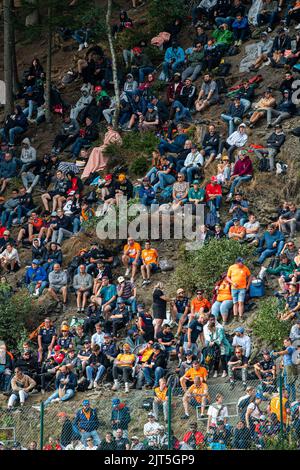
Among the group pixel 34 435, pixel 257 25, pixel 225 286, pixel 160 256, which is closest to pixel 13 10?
pixel 257 25

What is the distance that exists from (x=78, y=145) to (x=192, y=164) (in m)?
5.73

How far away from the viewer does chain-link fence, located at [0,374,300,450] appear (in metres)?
29.6

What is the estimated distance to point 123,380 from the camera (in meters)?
34.3

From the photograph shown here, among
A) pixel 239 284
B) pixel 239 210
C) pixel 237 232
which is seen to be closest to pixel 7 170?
pixel 239 210

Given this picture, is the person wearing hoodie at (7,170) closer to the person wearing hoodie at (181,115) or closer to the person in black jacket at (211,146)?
the person wearing hoodie at (181,115)

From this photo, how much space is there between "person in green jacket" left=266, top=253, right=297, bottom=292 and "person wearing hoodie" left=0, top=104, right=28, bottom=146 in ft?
44.3

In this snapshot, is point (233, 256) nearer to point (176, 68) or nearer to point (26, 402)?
point (26, 402)

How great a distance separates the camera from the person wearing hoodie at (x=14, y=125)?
4672cm

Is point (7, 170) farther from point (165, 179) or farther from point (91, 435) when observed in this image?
point (91, 435)

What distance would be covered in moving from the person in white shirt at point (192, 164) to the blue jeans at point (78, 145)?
530 centimetres

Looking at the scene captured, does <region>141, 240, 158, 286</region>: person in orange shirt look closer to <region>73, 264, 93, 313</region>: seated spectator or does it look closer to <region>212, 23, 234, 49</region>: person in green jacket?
<region>73, 264, 93, 313</region>: seated spectator

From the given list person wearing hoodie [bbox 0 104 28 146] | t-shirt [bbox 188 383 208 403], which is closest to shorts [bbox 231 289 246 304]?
t-shirt [bbox 188 383 208 403]

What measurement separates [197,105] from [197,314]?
30.4 feet

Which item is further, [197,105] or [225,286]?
[197,105]
